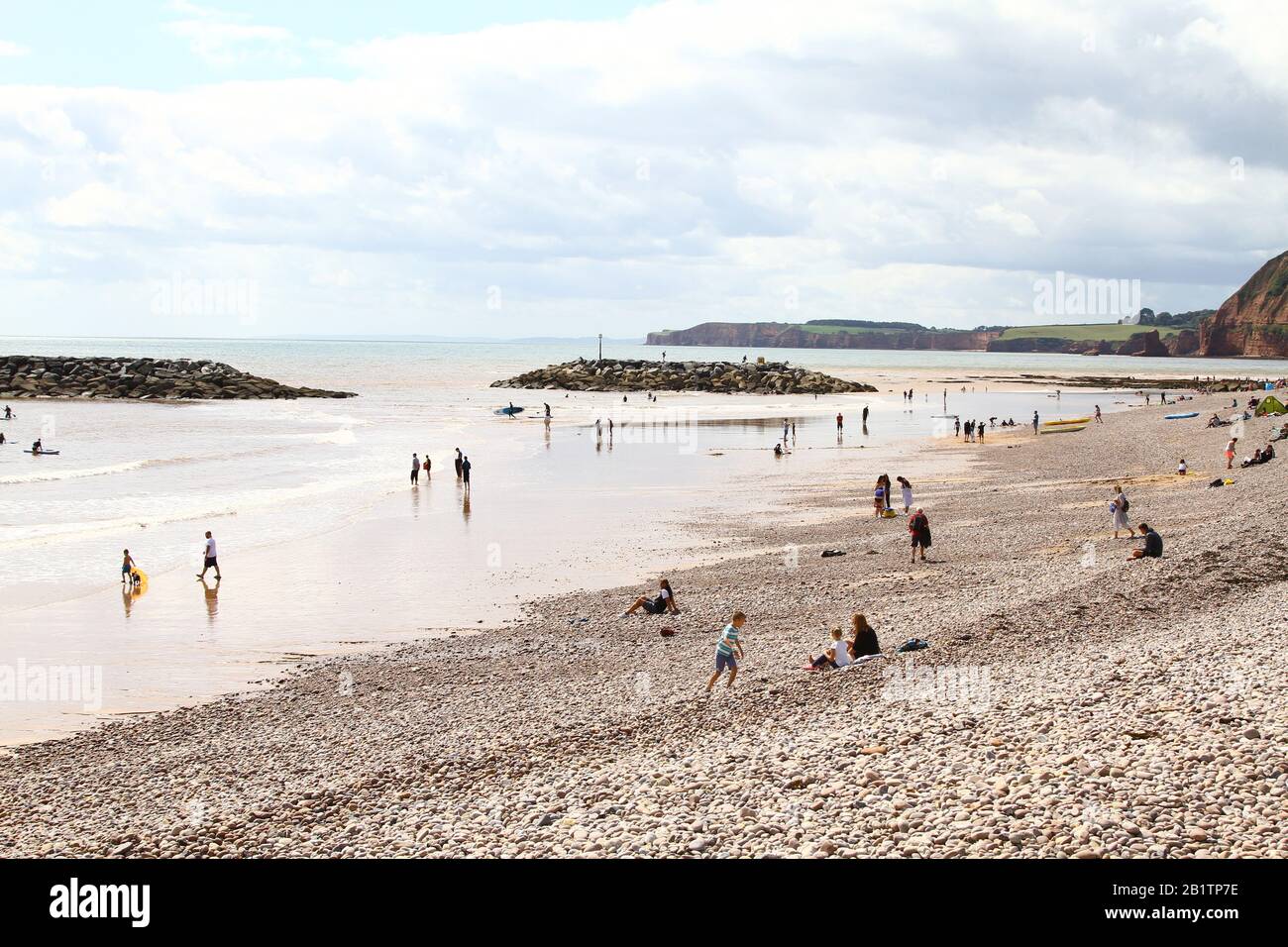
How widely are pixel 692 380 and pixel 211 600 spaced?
337ft

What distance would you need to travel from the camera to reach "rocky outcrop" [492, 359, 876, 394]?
115750 mm

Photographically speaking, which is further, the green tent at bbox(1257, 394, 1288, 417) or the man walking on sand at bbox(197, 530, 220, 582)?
the green tent at bbox(1257, 394, 1288, 417)

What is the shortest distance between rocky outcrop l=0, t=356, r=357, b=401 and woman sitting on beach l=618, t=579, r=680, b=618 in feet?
293

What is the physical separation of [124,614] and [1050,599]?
17240mm

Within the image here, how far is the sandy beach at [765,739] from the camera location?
927cm

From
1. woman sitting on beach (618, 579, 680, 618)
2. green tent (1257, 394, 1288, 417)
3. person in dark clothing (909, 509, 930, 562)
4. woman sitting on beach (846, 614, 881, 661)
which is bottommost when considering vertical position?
woman sitting on beach (618, 579, 680, 618)

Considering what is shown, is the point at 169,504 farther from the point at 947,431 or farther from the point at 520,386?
the point at 520,386

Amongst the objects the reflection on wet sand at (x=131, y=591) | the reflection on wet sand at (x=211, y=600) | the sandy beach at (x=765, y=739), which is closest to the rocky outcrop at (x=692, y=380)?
the reflection on wet sand at (x=211, y=600)

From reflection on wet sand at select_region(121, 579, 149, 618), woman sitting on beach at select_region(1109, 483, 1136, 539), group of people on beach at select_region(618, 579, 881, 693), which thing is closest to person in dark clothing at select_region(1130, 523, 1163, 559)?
woman sitting on beach at select_region(1109, 483, 1136, 539)

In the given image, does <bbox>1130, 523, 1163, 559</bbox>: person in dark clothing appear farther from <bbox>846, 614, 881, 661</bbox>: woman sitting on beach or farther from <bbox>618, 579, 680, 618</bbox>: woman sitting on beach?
<bbox>618, 579, 680, 618</bbox>: woman sitting on beach

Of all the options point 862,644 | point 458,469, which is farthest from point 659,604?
point 458,469

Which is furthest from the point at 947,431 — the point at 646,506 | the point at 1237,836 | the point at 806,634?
the point at 1237,836

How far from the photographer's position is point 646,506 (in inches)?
1355

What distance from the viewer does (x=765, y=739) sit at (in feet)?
38.7
